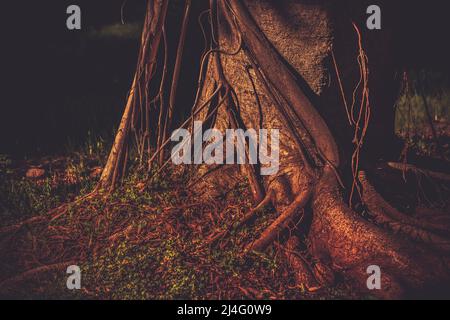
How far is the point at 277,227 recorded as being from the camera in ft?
11.1

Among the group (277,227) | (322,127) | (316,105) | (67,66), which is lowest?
(277,227)

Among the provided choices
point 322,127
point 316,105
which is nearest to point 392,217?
point 322,127

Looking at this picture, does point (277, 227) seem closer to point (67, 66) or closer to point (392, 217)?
point (392, 217)

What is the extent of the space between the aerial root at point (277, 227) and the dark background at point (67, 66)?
6.62ft

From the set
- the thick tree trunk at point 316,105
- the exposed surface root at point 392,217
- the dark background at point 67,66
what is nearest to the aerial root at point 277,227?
the thick tree trunk at point 316,105

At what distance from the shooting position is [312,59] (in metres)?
3.37

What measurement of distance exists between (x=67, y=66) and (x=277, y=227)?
390cm

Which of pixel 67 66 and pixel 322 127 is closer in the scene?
pixel 322 127

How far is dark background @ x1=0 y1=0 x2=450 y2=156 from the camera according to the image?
16.8ft

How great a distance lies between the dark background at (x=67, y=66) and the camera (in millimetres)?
5109

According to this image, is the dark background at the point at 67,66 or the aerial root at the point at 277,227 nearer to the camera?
the aerial root at the point at 277,227

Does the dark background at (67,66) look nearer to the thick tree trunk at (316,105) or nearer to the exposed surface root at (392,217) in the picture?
the thick tree trunk at (316,105)

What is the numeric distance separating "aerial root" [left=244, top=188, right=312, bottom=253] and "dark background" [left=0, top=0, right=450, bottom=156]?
2.02 m

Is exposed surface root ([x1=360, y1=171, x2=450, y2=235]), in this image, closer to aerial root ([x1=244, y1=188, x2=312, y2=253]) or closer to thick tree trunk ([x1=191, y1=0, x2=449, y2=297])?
thick tree trunk ([x1=191, y1=0, x2=449, y2=297])
